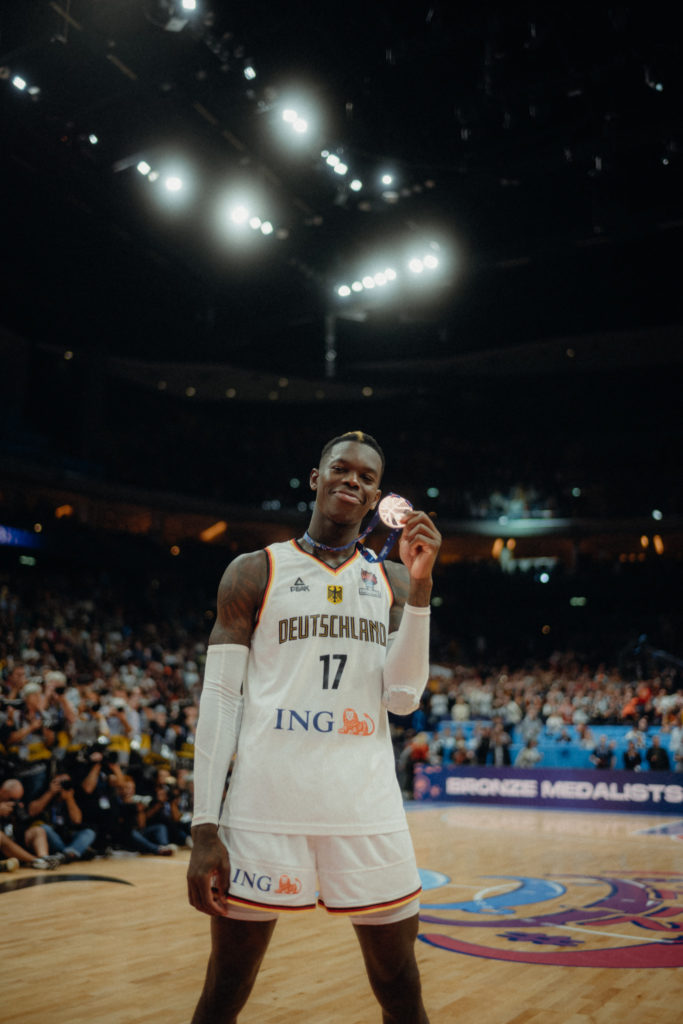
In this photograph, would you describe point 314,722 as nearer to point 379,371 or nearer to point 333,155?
point 333,155

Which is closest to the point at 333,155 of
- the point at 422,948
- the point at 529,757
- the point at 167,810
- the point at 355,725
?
the point at 167,810

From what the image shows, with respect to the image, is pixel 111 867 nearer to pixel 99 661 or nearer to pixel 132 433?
pixel 99 661

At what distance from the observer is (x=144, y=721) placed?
1202 centimetres

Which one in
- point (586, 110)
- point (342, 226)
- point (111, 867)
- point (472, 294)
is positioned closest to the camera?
point (111, 867)

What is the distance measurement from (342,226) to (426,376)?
12422mm

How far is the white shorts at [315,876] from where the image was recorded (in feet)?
7.02

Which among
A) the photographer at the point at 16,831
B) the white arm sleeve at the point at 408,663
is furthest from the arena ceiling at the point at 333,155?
the white arm sleeve at the point at 408,663

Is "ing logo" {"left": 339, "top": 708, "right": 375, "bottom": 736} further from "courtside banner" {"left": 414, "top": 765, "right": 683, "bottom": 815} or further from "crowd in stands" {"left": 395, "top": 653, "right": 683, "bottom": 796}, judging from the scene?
"crowd in stands" {"left": 395, "top": 653, "right": 683, "bottom": 796}

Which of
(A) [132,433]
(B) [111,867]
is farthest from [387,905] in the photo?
(A) [132,433]

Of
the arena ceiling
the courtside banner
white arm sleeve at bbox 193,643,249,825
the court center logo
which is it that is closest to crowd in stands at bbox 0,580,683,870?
the courtside banner

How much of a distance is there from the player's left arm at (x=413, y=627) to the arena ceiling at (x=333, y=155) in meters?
9.36

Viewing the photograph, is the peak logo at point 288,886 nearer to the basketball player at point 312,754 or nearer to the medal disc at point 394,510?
the basketball player at point 312,754

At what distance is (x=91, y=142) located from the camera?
1196 cm

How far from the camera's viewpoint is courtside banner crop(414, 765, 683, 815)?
14.5 metres
